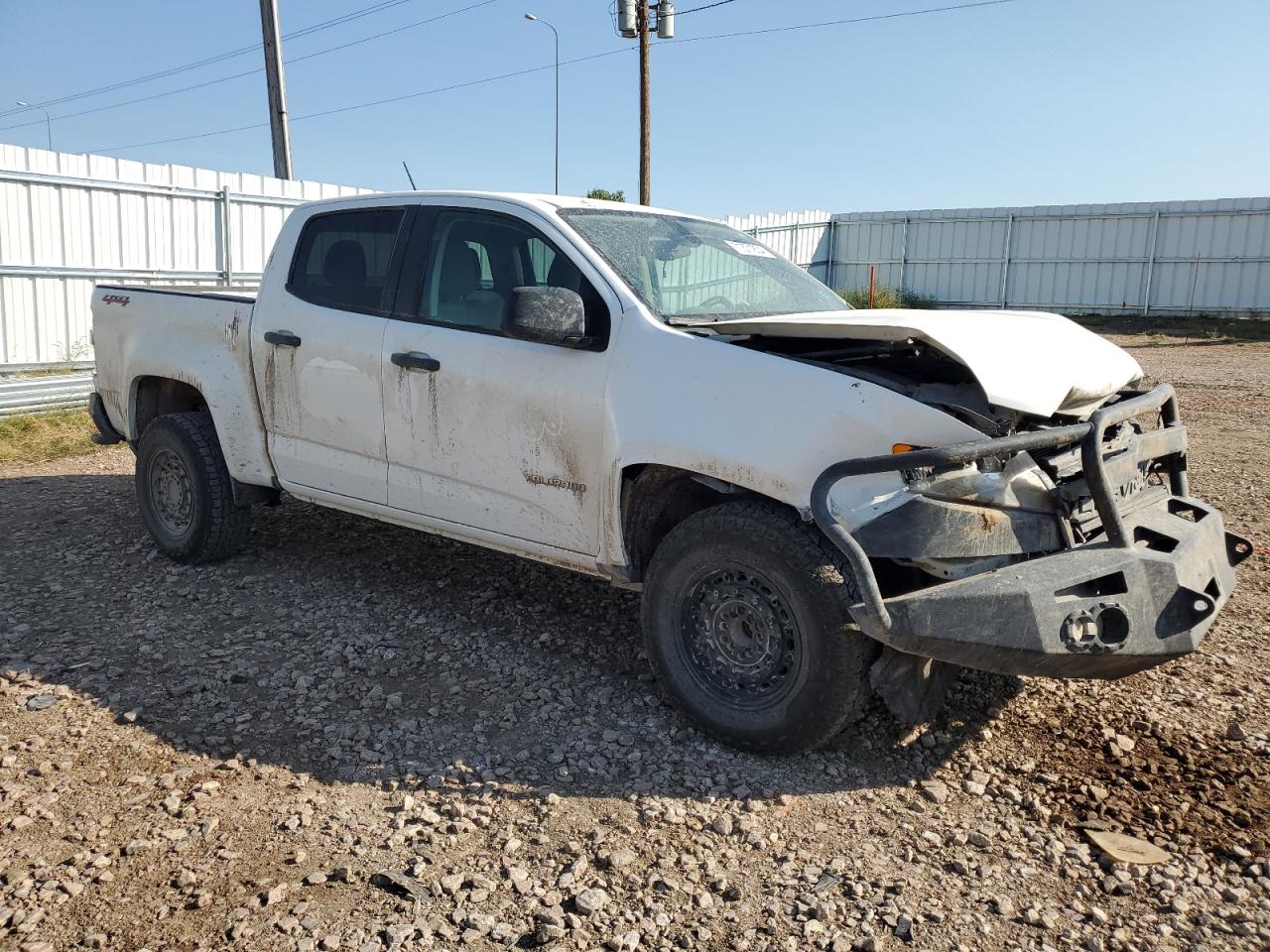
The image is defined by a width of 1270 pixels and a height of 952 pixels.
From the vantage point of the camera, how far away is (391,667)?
4566 millimetres

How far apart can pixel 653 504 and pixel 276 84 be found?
13803 millimetres

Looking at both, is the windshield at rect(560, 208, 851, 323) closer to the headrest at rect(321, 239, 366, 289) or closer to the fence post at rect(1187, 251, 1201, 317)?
the headrest at rect(321, 239, 366, 289)

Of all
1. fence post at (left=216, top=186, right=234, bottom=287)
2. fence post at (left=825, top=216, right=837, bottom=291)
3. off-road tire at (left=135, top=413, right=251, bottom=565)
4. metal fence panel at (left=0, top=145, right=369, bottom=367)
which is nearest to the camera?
off-road tire at (left=135, top=413, right=251, bottom=565)

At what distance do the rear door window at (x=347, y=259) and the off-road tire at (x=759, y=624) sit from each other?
79.3 inches

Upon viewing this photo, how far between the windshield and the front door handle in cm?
82

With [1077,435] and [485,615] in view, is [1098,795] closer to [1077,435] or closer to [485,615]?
[1077,435]

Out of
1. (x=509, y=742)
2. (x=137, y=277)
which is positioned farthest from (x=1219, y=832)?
(x=137, y=277)

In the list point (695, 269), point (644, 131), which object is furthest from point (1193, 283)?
point (695, 269)

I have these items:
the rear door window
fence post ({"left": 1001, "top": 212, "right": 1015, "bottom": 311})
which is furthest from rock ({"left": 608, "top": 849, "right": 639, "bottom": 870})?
fence post ({"left": 1001, "top": 212, "right": 1015, "bottom": 311})

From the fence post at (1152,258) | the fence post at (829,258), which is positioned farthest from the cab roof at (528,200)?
the fence post at (829,258)

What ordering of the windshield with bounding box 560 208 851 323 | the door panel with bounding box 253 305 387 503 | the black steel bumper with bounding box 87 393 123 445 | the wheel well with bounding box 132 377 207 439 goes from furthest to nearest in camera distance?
the black steel bumper with bounding box 87 393 123 445
the wheel well with bounding box 132 377 207 439
the door panel with bounding box 253 305 387 503
the windshield with bounding box 560 208 851 323

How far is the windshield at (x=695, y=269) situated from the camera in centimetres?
430

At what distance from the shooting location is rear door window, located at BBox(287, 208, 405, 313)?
495 cm

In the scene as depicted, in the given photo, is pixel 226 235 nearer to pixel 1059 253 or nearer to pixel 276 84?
pixel 276 84
